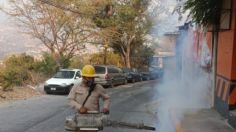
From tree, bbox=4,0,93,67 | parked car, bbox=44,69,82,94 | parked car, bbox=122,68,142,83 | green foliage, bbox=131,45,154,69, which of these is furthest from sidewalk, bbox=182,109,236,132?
green foliage, bbox=131,45,154,69

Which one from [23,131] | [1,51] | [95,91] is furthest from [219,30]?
[1,51]

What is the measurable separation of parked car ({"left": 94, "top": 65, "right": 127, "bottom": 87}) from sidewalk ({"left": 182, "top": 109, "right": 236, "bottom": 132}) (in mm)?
19237

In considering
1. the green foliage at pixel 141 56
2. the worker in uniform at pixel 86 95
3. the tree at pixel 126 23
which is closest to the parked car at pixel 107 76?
the tree at pixel 126 23

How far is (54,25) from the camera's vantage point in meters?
40.2

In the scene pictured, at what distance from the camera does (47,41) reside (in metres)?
41.4

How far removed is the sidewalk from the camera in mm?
13578

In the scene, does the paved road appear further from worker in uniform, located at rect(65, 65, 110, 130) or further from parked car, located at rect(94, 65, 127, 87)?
parked car, located at rect(94, 65, 127, 87)

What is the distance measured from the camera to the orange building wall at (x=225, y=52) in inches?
595

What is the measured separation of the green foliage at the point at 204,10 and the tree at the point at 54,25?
22627 millimetres

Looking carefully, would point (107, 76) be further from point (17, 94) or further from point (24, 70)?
point (17, 94)

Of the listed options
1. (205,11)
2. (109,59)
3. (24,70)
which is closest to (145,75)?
(109,59)

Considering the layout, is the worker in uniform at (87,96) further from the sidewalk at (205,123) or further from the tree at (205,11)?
the tree at (205,11)

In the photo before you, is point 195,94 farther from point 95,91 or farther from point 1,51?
point 1,51

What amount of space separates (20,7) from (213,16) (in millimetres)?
25781
